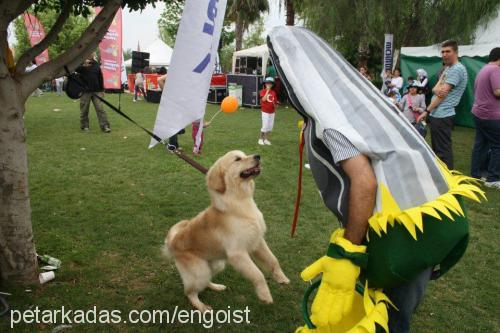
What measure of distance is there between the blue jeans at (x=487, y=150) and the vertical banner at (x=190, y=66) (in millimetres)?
5061

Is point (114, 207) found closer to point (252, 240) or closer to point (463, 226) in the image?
point (252, 240)

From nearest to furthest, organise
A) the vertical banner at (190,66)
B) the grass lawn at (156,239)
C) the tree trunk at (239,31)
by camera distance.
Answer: the vertical banner at (190,66), the grass lawn at (156,239), the tree trunk at (239,31)

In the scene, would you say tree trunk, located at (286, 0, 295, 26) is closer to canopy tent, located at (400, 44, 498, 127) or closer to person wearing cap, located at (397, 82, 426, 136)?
canopy tent, located at (400, 44, 498, 127)

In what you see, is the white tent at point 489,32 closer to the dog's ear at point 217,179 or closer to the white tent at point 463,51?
the white tent at point 463,51

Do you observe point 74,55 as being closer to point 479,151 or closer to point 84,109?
point 479,151

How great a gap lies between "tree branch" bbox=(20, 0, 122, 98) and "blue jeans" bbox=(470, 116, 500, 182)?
566cm

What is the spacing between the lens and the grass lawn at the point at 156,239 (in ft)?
10.7

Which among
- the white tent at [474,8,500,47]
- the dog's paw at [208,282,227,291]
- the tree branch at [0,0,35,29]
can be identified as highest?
the white tent at [474,8,500,47]

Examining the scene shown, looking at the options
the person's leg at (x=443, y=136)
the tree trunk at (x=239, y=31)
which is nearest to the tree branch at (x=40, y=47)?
the person's leg at (x=443, y=136)

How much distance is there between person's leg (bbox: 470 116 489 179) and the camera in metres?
6.43

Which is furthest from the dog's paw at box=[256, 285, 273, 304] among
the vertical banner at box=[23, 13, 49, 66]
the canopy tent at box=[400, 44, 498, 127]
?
the canopy tent at box=[400, 44, 498, 127]

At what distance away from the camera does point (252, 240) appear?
10.5 feet

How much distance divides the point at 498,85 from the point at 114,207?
5.85 m

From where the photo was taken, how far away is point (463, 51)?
12.3m
